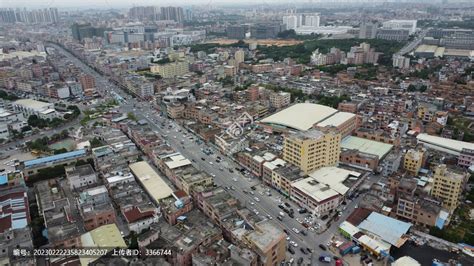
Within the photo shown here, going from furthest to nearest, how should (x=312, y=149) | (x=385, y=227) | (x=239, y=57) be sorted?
(x=239, y=57), (x=312, y=149), (x=385, y=227)

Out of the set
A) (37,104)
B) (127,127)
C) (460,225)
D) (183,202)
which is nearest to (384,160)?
(460,225)

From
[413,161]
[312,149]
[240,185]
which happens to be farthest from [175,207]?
[413,161]

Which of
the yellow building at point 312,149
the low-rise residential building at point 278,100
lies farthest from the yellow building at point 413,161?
the low-rise residential building at point 278,100

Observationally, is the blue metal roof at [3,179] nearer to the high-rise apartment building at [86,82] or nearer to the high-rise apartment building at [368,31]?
the high-rise apartment building at [86,82]

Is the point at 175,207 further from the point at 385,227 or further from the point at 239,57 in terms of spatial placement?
the point at 239,57

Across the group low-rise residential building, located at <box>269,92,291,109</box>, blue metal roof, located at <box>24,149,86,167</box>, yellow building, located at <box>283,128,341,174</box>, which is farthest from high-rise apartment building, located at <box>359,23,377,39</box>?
blue metal roof, located at <box>24,149,86,167</box>

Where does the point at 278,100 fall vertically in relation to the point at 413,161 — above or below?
above

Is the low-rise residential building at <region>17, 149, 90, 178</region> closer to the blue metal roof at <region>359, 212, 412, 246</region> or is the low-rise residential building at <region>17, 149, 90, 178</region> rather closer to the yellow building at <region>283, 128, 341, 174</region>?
the yellow building at <region>283, 128, 341, 174</region>
